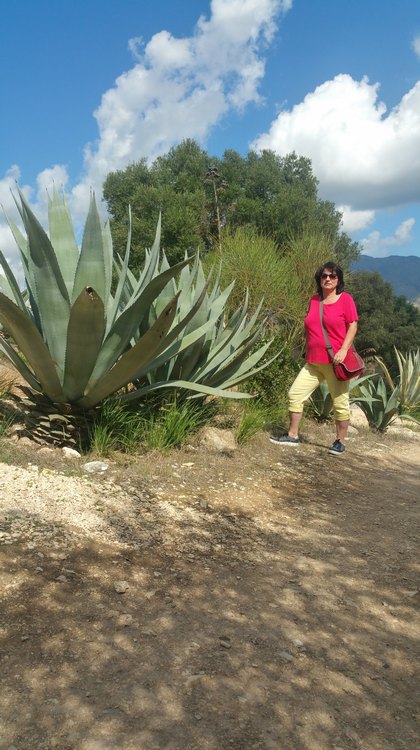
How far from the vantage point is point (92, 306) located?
11.5ft

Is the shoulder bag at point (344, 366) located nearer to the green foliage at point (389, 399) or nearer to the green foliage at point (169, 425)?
the green foliage at point (169, 425)

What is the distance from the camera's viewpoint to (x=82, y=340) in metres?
3.69

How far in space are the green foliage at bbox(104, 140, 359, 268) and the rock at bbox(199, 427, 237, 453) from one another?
676 inches

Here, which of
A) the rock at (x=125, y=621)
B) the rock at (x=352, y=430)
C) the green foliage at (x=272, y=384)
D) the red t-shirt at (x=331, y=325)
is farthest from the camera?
the rock at (x=352, y=430)

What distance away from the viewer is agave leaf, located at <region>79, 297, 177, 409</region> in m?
3.67

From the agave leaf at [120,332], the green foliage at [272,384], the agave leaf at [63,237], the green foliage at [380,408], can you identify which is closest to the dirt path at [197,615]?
the agave leaf at [120,332]

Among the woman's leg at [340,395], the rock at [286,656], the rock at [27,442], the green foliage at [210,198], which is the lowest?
the rock at [286,656]

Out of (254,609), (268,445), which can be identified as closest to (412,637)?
(254,609)

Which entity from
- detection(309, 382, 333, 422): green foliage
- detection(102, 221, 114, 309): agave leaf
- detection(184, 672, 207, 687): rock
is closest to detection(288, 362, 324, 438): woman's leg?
detection(309, 382, 333, 422): green foliage

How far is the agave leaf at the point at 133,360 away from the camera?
12.0 ft

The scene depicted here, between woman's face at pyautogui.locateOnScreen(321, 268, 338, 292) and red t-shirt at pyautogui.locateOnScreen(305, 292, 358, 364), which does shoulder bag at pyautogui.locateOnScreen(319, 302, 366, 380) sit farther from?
woman's face at pyautogui.locateOnScreen(321, 268, 338, 292)

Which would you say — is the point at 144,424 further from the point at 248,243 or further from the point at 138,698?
the point at 248,243

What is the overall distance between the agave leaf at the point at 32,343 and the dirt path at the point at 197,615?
0.47 metres

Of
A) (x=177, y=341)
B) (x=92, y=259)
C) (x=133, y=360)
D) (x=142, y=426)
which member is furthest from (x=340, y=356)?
(x=92, y=259)
